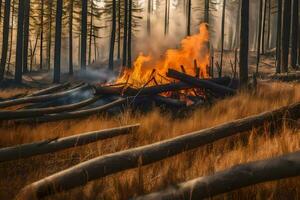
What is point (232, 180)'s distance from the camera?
2838 millimetres

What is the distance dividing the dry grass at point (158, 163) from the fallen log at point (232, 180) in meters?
0.31

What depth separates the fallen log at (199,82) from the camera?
343 inches

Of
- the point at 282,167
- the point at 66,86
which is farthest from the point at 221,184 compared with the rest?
the point at 66,86

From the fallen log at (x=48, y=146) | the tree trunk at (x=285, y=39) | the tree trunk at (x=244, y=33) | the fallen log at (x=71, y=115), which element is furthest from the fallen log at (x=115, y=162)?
the tree trunk at (x=285, y=39)

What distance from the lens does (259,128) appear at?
5.12m

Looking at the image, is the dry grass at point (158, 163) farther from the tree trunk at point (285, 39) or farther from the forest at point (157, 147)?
the tree trunk at point (285, 39)

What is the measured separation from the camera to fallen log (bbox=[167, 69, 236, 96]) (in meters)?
8.72

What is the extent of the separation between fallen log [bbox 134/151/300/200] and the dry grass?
0.31 meters

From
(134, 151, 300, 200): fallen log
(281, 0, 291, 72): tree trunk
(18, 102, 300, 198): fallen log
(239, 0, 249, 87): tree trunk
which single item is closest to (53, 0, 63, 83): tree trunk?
(281, 0, 291, 72): tree trunk

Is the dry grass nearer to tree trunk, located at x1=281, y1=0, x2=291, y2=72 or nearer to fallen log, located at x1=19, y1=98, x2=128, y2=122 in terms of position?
fallen log, located at x1=19, y1=98, x2=128, y2=122

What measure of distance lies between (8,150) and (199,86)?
5.17 m

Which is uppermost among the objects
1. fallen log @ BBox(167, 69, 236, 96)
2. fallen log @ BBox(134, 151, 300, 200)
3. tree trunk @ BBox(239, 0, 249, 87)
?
tree trunk @ BBox(239, 0, 249, 87)

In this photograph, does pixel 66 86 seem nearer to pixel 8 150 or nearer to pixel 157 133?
pixel 157 133

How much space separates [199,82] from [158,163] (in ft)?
15.5
